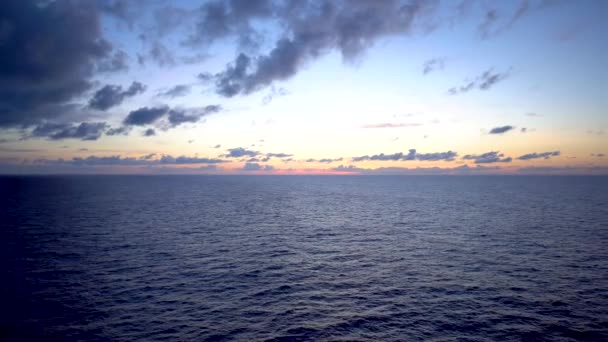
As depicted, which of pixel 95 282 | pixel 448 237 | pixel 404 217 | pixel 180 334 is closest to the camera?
pixel 180 334

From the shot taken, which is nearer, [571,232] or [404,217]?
[571,232]

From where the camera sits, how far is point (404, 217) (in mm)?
102688

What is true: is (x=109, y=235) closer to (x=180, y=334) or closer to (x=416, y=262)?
(x=180, y=334)

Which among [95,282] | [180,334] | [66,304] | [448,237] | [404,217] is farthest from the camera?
[404,217]

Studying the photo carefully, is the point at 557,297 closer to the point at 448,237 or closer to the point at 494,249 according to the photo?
the point at 494,249

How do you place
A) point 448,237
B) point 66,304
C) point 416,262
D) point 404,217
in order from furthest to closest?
point 404,217
point 448,237
point 416,262
point 66,304

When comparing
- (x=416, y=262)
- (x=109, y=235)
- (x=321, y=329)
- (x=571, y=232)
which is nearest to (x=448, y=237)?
(x=416, y=262)

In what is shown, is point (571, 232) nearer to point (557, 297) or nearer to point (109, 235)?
point (557, 297)

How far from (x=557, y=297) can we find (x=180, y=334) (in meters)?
45.0

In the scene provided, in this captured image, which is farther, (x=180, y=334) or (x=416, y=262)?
(x=416, y=262)

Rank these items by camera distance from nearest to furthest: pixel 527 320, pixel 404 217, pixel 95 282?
pixel 527 320 → pixel 95 282 → pixel 404 217

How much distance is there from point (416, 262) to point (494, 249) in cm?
1898

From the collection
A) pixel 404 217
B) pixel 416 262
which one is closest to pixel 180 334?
pixel 416 262

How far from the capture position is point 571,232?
74125 mm
